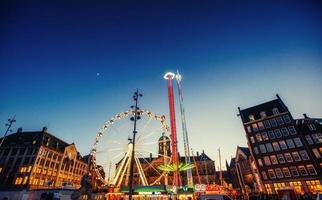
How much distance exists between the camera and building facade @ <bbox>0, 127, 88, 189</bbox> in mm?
49812

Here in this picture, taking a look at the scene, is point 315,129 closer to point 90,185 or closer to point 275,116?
point 275,116

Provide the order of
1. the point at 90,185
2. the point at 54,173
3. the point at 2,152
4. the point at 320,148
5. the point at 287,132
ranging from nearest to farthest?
the point at 90,185, the point at 320,148, the point at 287,132, the point at 2,152, the point at 54,173

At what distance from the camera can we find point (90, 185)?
14.6m

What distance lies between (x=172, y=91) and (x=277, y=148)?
27.7m

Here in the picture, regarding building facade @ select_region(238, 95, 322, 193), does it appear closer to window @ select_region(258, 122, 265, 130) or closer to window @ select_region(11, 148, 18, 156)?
window @ select_region(258, 122, 265, 130)

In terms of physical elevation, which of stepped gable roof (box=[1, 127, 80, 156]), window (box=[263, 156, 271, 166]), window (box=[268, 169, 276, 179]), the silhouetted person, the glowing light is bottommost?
the silhouetted person

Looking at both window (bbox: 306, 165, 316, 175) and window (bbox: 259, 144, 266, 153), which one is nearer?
window (bbox: 306, 165, 316, 175)

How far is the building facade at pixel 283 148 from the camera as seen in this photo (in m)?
37.8

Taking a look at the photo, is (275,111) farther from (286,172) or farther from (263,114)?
(286,172)

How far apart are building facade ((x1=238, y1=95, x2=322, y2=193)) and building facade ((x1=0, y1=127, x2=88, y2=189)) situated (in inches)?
1812

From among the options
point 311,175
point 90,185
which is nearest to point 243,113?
point 311,175

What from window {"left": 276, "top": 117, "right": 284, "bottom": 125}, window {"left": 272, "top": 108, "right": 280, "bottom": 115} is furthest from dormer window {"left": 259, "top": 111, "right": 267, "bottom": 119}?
window {"left": 276, "top": 117, "right": 284, "bottom": 125}

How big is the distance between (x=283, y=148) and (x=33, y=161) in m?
64.8

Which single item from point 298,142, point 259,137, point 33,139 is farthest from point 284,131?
point 33,139
